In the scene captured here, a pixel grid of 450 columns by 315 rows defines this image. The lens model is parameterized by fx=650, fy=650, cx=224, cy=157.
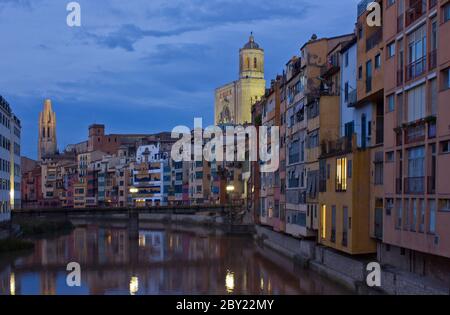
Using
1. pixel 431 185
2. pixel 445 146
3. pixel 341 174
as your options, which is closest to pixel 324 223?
pixel 341 174

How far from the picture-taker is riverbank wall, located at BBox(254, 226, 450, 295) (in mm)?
25927

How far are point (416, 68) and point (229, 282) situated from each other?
61.2ft

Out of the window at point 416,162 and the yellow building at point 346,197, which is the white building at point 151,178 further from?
the window at point 416,162

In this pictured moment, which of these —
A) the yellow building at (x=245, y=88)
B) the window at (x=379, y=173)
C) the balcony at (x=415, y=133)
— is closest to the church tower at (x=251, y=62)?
the yellow building at (x=245, y=88)

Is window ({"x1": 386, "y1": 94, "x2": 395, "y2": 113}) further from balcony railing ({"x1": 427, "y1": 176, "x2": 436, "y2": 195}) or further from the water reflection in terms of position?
the water reflection

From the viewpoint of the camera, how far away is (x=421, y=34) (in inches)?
1089

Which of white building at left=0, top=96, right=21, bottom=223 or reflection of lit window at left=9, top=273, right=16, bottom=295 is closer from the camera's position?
reflection of lit window at left=9, top=273, right=16, bottom=295

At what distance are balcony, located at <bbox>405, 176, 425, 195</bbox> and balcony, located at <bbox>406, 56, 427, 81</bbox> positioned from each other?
4.43 m

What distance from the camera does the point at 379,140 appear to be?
33875 millimetres

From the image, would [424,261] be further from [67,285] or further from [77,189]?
[77,189]

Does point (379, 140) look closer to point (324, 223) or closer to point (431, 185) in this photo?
point (431, 185)

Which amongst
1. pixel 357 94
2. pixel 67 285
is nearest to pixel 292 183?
pixel 357 94

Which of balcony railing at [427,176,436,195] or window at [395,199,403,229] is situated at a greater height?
balcony railing at [427,176,436,195]

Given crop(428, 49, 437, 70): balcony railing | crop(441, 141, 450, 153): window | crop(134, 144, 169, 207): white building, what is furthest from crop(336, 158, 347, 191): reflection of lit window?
crop(134, 144, 169, 207): white building
